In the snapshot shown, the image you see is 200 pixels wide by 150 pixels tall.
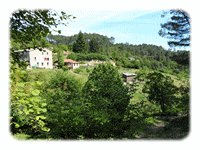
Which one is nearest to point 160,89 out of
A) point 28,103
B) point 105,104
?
point 105,104

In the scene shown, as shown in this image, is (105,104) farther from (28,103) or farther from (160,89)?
(160,89)

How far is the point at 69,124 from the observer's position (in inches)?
169

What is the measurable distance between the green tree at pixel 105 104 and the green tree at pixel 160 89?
2580 millimetres

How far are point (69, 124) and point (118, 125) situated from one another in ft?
5.07

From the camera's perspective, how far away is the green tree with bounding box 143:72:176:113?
618 centimetres

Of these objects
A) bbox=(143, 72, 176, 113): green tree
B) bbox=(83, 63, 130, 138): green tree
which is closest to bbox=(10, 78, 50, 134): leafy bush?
bbox=(83, 63, 130, 138): green tree

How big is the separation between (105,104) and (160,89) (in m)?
3.64

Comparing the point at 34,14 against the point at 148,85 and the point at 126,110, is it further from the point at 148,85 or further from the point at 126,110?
the point at 148,85

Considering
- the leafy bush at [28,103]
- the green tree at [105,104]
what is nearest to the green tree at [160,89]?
the green tree at [105,104]

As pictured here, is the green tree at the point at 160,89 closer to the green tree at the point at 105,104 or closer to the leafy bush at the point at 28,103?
the green tree at the point at 105,104

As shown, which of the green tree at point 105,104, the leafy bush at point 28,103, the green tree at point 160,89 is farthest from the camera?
the green tree at point 160,89

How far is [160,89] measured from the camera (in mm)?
6496

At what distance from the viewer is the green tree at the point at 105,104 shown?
3988 mm

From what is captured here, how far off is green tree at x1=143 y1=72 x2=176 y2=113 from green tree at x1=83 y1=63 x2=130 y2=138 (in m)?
2.58
